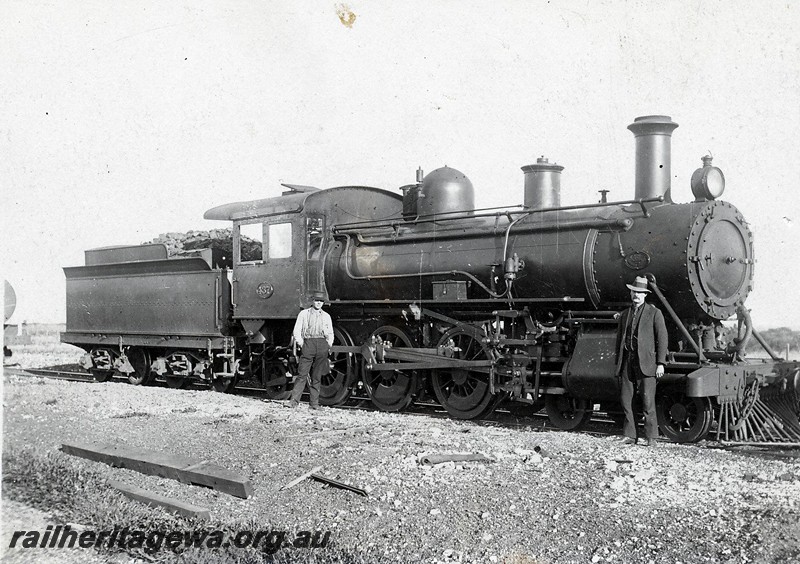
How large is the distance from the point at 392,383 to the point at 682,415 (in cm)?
388

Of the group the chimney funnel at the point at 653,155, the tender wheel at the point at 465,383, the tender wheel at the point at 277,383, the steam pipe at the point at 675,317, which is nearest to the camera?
the steam pipe at the point at 675,317

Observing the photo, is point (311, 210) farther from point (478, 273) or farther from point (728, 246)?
point (728, 246)

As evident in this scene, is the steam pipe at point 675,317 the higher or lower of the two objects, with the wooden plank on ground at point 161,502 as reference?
higher

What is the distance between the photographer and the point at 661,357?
7.06 meters

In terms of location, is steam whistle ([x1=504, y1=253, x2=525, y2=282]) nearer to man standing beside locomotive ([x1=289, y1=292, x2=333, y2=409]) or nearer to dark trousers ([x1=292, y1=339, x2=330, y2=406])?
man standing beside locomotive ([x1=289, y1=292, x2=333, y2=409])

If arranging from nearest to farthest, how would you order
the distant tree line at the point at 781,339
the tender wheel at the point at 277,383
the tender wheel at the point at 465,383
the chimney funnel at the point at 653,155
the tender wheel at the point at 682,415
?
the tender wheel at the point at 682,415
the chimney funnel at the point at 653,155
the tender wheel at the point at 465,383
the tender wheel at the point at 277,383
the distant tree line at the point at 781,339

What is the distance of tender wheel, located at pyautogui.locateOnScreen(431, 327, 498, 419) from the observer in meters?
8.74

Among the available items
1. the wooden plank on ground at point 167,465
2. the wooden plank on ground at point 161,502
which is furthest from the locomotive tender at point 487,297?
the wooden plank on ground at point 161,502

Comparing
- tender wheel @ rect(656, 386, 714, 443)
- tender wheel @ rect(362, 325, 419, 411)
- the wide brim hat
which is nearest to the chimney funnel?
the wide brim hat

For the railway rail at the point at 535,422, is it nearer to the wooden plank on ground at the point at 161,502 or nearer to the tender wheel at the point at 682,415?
the tender wheel at the point at 682,415

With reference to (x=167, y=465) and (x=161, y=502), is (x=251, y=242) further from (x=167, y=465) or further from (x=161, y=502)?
(x=161, y=502)

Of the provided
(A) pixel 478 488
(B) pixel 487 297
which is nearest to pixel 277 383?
(B) pixel 487 297

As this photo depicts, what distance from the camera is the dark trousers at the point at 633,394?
6.99 metres

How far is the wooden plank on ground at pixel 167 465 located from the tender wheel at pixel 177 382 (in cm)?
654
